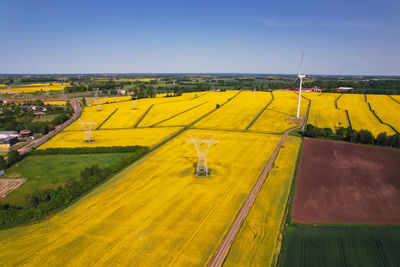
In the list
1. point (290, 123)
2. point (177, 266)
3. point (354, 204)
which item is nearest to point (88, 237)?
point (177, 266)

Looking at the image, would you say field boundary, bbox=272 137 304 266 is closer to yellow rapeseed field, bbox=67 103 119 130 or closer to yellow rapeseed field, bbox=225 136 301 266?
yellow rapeseed field, bbox=225 136 301 266

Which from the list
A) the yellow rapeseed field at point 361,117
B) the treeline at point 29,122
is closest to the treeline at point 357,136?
the yellow rapeseed field at point 361,117

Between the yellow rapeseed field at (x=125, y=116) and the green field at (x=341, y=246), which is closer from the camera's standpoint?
the green field at (x=341, y=246)

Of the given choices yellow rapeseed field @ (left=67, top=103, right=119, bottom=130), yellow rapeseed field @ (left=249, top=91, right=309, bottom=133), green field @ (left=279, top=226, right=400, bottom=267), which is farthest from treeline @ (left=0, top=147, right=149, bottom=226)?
yellow rapeseed field @ (left=249, top=91, right=309, bottom=133)

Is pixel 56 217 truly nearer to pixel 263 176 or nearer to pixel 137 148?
pixel 137 148

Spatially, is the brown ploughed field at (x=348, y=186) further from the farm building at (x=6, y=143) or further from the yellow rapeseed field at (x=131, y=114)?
the farm building at (x=6, y=143)

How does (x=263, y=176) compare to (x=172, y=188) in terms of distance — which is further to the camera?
(x=263, y=176)
